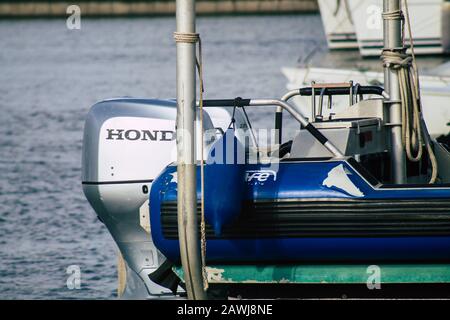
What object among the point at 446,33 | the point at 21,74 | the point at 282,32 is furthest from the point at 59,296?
the point at 282,32

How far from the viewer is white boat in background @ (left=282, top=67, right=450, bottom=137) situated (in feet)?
46.8

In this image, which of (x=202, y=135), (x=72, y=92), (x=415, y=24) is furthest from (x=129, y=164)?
(x=72, y=92)

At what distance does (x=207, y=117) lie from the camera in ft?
27.4

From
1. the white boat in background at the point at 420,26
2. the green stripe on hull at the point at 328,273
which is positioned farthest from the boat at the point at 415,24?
the green stripe on hull at the point at 328,273

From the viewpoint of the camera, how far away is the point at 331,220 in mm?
6621

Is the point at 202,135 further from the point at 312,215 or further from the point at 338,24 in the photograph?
the point at 338,24

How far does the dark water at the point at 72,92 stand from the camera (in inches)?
467

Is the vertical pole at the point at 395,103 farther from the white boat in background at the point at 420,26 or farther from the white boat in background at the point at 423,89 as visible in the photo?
the white boat in background at the point at 420,26

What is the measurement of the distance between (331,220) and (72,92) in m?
25.9

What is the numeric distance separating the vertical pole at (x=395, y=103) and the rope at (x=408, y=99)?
0.03m

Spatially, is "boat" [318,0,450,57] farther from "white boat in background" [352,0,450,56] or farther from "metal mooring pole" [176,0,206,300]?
"metal mooring pole" [176,0,206,300]
